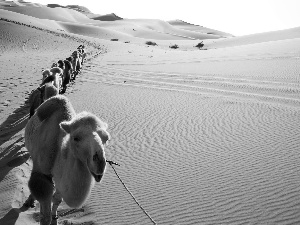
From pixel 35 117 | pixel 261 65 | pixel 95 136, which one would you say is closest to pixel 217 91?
pixel 261 65

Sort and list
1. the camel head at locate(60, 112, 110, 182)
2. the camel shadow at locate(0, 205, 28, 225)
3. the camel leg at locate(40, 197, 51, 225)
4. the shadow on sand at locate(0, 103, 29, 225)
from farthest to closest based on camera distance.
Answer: the shadow on sand at locate(0, 103, 29, 225) → the camel shadow at locate(0, 205, 28, 225) → the camel leg at locate(40, 197, 51, 225) → the camel head at locate(60, 112, 110, 182)

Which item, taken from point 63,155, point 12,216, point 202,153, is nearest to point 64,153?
point 63,155

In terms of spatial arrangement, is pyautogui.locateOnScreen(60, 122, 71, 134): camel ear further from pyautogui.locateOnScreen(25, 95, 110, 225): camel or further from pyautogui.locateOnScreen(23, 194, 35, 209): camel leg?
pyautogui.locateOnScreen(23, 194, 35, 209): camel leg

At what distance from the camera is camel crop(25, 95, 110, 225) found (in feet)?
9.34

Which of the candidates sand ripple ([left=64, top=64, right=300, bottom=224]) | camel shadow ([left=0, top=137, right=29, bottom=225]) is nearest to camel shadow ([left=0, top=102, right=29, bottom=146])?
camel shadow ([left=0, top=137, right=29, bottom=225])

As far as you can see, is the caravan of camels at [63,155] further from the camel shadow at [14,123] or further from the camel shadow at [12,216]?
the camel shadow at [14,123]

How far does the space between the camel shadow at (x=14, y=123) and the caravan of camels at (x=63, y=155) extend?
368 centimetres

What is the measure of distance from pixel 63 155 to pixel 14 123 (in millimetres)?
6374

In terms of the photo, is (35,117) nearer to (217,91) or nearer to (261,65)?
(217,91)

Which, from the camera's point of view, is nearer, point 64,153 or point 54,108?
point 64,153

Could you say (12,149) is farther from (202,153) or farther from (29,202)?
(202,153)

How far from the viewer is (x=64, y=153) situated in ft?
10.8

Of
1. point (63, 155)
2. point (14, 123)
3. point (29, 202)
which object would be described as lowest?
point (14, 123)

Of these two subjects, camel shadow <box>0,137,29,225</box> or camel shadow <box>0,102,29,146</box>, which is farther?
camel shadow <box>0,102,29,146</box>
